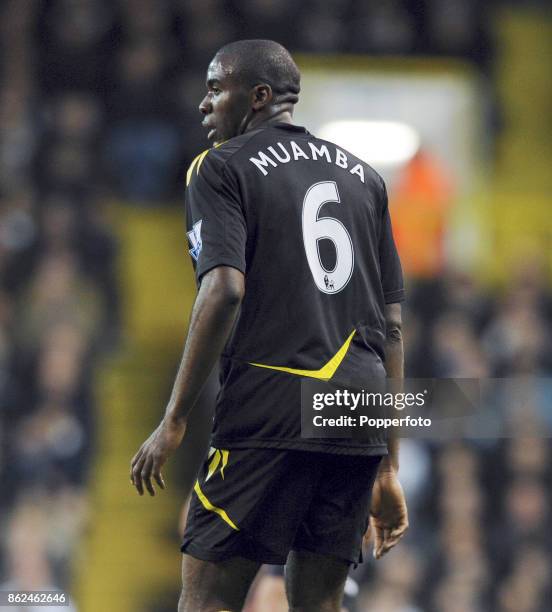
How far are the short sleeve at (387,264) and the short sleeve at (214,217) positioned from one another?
19.6 inches

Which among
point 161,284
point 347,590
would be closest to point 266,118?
point 347,590

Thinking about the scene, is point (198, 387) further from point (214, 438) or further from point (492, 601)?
point (492, 601)

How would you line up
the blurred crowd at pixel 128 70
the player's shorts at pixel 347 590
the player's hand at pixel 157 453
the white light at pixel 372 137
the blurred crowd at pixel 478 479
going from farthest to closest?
the white light at pixel 372 137, the blurred crowd at pixel 128 70, the blurred crowd at pixel 478 479, the player's shorts at pixel 347 590, the player's hand at pixel 157 453

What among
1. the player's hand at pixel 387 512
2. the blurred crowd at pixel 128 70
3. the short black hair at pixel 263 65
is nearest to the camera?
the short black hair at pixel 263 65

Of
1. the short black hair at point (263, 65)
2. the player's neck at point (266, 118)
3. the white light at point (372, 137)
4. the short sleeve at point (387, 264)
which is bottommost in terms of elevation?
the short sleeve at point (387, 264)

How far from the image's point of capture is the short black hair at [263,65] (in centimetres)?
315

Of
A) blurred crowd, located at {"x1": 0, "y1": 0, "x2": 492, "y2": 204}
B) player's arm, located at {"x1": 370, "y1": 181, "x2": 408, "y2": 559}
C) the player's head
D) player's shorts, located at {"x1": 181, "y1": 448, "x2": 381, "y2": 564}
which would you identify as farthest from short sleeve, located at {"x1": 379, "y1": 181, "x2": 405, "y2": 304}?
blurred crowd, located at {"x1": 0, "y1": 0, "x2": 492, "y2": 204}

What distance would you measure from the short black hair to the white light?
7393 millimetres

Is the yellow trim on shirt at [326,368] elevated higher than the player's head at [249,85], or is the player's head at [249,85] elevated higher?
the player's head at [249,85]

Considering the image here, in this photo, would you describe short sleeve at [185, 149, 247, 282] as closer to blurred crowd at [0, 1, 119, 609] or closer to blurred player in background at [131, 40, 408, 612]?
blurred player in background at [131, 40, 408, 612]

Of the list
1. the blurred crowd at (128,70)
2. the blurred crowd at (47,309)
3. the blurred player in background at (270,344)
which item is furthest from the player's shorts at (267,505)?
the blurred crowd at (128,70)

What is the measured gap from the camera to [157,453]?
9.34 ft

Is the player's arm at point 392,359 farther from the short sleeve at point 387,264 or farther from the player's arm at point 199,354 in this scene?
the player's arm at point 199,354

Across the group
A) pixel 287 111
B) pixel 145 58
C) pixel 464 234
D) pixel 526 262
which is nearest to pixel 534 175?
pixel 464 234
